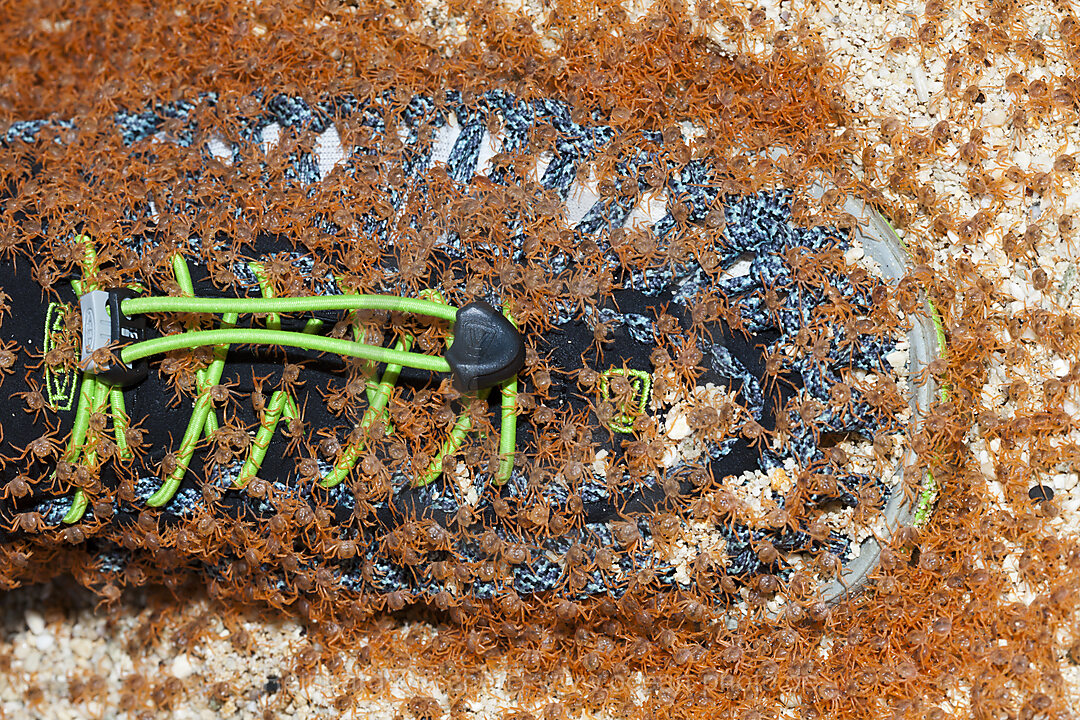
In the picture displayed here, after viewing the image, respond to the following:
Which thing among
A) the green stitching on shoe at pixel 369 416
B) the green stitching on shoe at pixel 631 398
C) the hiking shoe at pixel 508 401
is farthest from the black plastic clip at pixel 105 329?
the green stitching on shoe at pixel 631 398

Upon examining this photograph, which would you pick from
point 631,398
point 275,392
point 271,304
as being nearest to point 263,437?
point 275,392

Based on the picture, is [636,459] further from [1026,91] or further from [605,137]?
[1026,91]

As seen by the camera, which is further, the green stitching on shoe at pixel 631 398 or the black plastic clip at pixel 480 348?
the green stitching on shoe at pixel 631 398

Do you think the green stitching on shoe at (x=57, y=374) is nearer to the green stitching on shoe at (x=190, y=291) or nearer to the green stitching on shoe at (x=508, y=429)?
the green stitching on shoe at (x=190, y=291)

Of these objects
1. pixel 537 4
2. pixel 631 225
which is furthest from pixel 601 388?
pixel 537 4

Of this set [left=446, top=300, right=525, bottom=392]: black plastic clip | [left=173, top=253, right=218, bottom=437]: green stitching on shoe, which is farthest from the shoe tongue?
[left=446, top=300, right=525, bottom=392]: black plastic clip

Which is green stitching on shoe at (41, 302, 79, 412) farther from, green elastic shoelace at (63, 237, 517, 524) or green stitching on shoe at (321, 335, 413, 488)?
green stitching on shoe at (321, 335, 413, 488)
